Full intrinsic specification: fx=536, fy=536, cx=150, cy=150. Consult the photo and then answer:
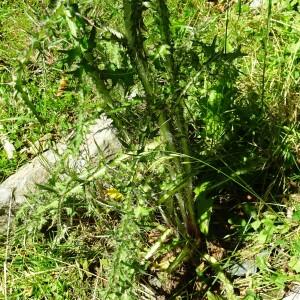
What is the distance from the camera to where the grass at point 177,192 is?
2119 mm

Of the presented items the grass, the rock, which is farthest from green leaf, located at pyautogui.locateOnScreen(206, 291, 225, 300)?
the rock

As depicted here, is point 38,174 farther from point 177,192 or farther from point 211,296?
point 211,296

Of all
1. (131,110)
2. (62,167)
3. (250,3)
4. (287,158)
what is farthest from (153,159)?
(250,3)

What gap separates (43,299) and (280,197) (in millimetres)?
1365

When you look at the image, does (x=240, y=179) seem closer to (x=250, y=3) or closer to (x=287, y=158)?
(x=287, y=158)

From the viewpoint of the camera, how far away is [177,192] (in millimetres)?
2379

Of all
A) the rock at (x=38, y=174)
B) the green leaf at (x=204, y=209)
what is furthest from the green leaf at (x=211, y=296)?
the rock at (x=38, y=174)

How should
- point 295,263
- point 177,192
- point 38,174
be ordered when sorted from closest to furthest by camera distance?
1. point 177,192
2. point 295,263
3. point 38,174

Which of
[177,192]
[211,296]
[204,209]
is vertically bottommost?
[211,296]

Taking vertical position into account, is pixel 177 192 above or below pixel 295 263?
above

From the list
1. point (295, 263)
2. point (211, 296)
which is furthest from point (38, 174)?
point (295, 263)

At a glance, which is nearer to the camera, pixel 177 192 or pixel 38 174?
pixel 177 192

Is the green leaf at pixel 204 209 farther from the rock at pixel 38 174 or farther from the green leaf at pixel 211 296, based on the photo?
the rock at pixel 38 174

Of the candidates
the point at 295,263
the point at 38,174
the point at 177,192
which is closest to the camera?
the point at 177,192
